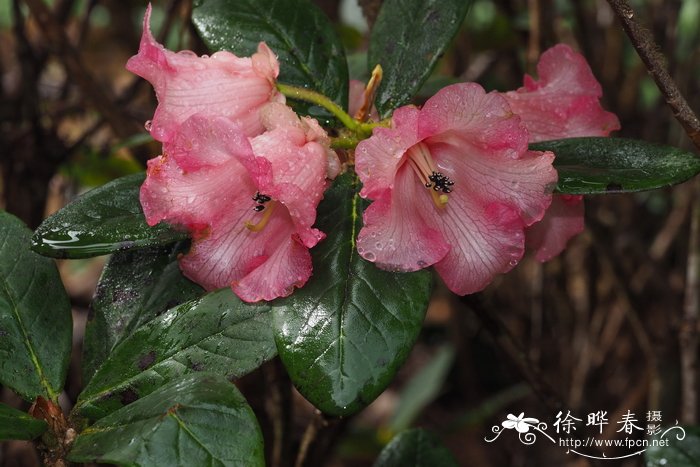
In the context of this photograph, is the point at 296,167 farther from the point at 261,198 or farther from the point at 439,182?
the point at 439,182

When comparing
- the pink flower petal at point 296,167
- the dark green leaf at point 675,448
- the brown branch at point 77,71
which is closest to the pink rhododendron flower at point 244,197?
→ the pink flower petal at point 296,167

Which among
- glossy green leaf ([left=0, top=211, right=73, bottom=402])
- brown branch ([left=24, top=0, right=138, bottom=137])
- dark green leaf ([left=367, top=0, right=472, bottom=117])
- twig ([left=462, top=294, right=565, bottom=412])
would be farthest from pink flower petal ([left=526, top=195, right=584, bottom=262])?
brown branch ([left=24, top=0, right=138, bottom=137])

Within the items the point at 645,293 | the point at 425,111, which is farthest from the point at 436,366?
the point at 425,111

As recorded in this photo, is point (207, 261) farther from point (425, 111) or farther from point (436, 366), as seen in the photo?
point (436, 366)

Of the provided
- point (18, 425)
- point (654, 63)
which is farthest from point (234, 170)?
point (654, 63)

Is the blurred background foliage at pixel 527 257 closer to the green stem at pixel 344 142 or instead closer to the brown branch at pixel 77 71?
the brown branch at pixel 77 71

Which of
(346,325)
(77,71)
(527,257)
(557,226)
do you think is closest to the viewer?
(346,325)
